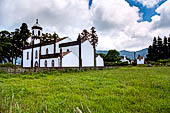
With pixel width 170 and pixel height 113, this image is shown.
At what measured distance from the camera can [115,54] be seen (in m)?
55.5

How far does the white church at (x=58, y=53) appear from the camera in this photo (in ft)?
83.0

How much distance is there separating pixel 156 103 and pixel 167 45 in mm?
53033

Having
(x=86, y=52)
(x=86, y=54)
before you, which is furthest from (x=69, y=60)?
(x=86, y=52)

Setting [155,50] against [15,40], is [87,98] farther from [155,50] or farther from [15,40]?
[155,50]

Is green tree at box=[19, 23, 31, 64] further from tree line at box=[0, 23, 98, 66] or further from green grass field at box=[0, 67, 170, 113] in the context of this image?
green grass field at box=[0, 67, 170, 113]

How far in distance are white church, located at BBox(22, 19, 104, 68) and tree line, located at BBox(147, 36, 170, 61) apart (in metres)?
25.8

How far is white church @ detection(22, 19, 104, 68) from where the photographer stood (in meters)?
25.3

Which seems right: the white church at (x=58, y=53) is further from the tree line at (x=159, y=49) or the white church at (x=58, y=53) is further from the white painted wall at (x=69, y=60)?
the tree line at (x=159, y=49)

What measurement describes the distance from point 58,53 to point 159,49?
3954 cm

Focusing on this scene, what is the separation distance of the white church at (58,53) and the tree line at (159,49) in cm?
2582

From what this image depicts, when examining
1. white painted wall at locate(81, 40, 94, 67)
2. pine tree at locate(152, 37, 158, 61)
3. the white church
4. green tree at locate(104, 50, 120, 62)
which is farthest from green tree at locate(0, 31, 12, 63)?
pine tree at locate(152, 37, 158, 61)

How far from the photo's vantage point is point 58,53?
25547mm

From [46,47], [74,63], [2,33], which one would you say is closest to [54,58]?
[74,63]

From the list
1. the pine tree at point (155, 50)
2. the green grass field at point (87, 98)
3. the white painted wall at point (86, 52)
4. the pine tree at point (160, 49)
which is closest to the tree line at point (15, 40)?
the white painted wall at point (86, 52)
